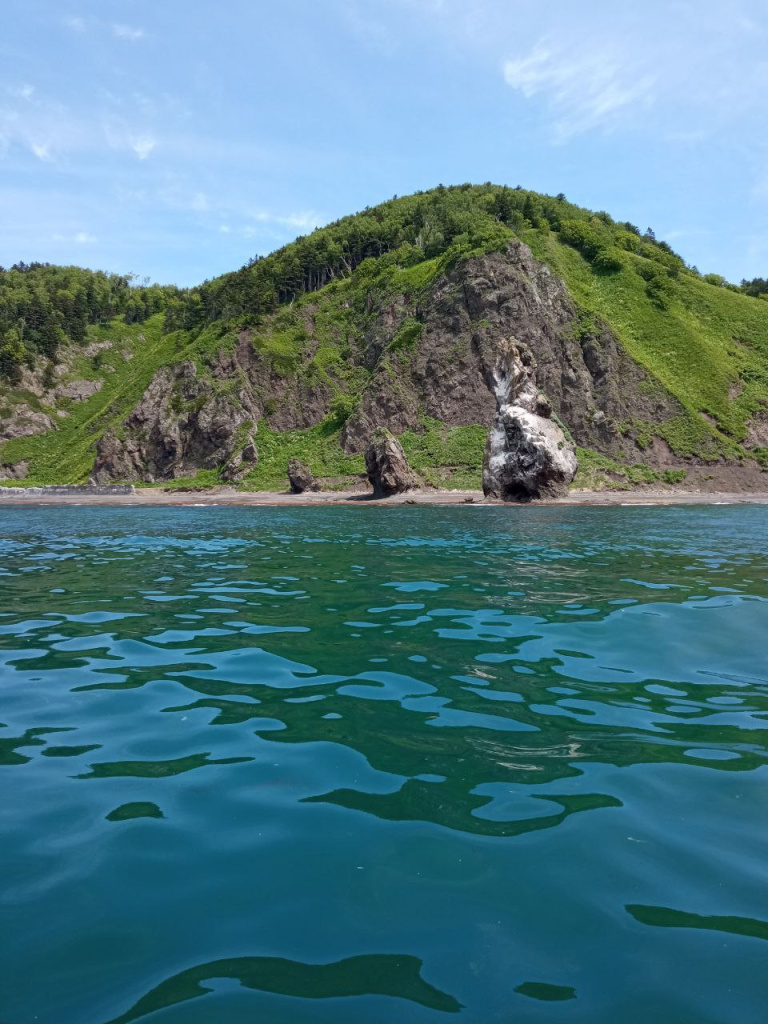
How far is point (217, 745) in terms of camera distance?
591 centimetres

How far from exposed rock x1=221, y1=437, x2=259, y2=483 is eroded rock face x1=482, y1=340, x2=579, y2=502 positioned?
3837 cm

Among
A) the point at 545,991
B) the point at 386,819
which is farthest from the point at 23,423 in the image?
the point at 545,991

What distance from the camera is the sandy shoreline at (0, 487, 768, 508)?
54.7m

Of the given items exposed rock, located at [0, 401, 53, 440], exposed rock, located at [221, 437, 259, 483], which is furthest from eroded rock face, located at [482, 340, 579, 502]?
exposed rock, located at [0, 401, 53, 440]

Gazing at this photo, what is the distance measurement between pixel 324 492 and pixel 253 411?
31.1 metres

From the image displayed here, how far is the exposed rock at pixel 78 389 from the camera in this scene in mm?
130875

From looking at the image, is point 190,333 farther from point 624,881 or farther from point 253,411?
point 624,881

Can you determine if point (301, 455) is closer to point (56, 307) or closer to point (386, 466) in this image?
point (386, 466)

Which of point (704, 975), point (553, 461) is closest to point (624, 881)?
A: point (704, 975)

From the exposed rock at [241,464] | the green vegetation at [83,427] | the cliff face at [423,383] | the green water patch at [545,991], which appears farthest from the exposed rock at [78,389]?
the green water patch at [545,991]

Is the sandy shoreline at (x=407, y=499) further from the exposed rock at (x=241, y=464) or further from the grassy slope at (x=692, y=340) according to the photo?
the grassy slope at (x=692, y=340)

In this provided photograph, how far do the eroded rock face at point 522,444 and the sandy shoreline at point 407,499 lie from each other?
78.7 inches

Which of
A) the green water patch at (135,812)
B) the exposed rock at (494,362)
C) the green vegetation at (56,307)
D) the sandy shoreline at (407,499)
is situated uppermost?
the green vegetation at (56,307)

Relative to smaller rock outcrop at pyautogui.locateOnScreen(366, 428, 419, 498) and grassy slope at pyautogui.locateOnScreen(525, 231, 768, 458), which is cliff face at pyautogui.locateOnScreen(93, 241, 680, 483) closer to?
grassy slope at pyautogui.locateOnScreen(525, 231, 768, 458)
